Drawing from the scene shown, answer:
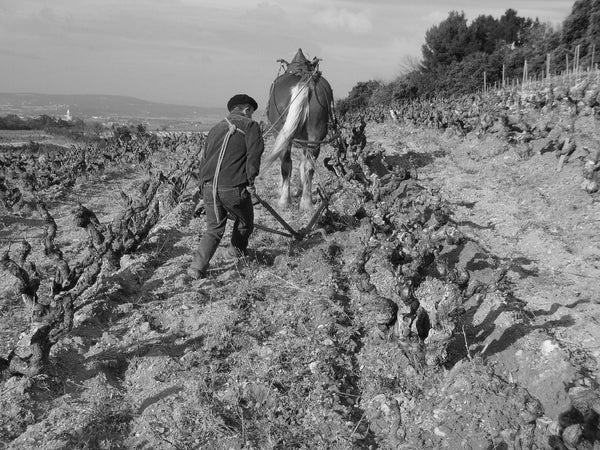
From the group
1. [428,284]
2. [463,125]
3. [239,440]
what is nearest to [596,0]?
[463,125]

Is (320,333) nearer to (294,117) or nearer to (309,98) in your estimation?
(294,117)

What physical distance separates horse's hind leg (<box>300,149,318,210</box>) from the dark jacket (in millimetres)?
2446

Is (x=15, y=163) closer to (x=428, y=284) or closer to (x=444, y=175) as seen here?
(x=444, y=175)

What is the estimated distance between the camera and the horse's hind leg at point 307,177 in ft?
25.6

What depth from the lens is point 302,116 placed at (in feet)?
25.4

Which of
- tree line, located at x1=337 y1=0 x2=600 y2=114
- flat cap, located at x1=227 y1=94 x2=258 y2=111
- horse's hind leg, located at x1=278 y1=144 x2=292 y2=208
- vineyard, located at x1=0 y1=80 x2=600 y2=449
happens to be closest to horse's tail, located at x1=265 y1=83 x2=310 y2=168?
horse's hind leg, located at x1=278 y1=144 x2=292 y2=208

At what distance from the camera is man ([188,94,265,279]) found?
5.32m

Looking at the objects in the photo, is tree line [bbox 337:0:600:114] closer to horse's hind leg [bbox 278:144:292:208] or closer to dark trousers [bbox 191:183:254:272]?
horse's hind leg [bbox 278:144:292:208]

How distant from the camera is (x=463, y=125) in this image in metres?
14.6

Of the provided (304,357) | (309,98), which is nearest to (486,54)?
(309,98)

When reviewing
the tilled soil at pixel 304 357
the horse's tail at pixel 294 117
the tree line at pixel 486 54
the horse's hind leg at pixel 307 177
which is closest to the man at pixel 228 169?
the tilled soil at pixel 304 357

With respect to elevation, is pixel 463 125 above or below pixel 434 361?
above

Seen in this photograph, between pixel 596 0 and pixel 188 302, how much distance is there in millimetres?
37033

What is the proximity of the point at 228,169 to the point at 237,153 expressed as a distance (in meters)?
0.17
